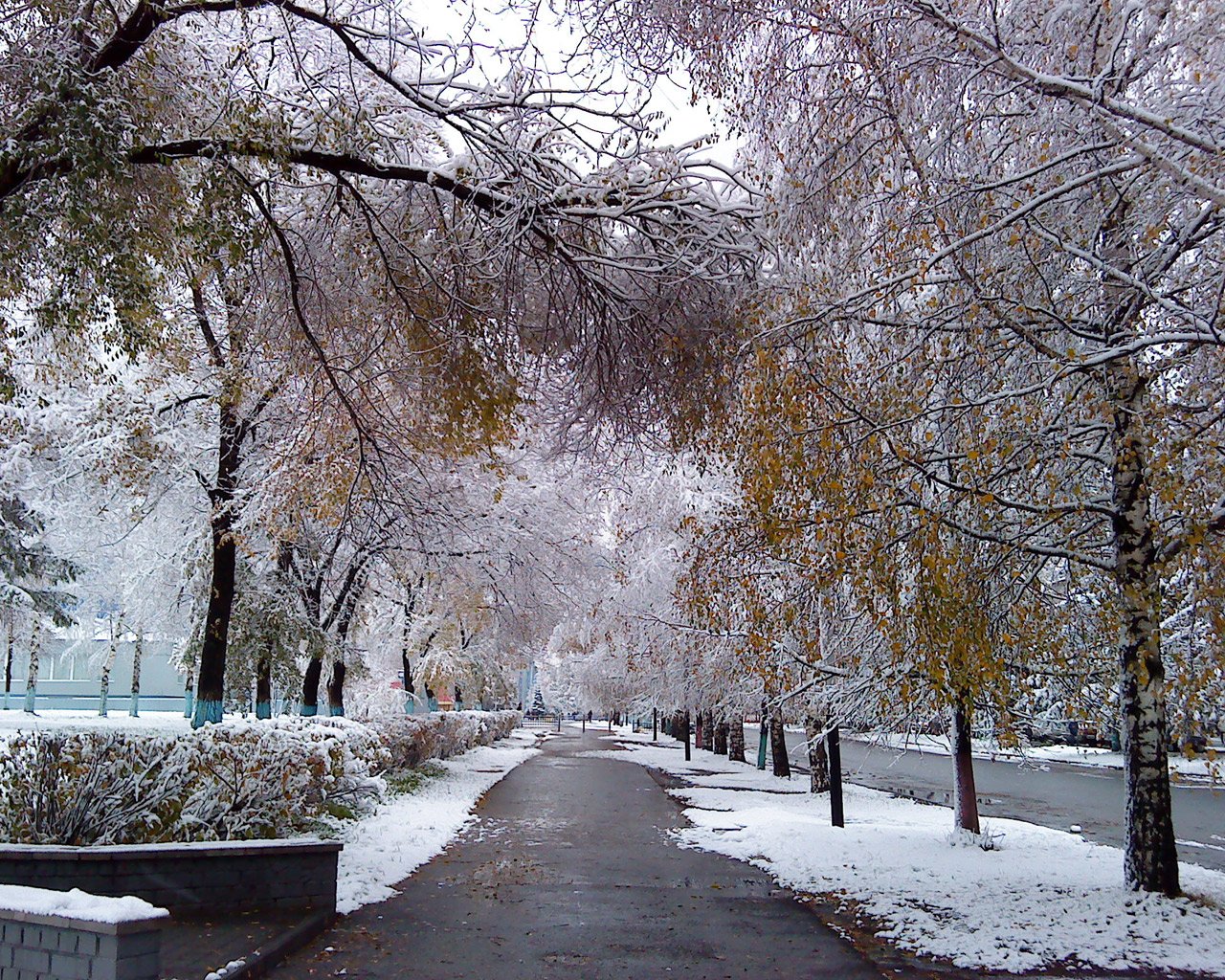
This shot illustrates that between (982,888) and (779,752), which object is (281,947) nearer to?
(982,888)

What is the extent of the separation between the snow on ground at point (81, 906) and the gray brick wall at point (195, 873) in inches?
102

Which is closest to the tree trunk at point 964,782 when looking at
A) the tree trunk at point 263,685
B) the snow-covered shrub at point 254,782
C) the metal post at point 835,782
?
the metal post at point 835,782

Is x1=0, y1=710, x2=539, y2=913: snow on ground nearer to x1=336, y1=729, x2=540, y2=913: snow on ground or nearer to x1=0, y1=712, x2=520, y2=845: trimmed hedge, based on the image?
x1=336, y1=729, x2=540, y2=913: snow on ground

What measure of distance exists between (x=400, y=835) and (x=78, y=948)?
930 centimetres

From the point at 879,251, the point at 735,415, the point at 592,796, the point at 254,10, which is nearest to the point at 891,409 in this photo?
the point at 879,251

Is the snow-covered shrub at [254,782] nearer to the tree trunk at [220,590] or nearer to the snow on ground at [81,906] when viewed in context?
the snow on ground at [81,906]

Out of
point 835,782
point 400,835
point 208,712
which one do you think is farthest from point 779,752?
point 208,712

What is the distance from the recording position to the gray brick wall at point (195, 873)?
24.7ft

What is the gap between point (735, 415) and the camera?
9414mm

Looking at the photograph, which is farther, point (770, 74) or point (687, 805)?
point (687, 805)

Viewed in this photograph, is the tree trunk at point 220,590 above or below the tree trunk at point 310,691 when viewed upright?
above

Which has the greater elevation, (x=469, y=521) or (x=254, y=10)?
(x=254, y=10)

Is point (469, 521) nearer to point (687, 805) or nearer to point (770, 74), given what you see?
point (687, 805)

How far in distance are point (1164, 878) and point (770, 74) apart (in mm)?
7759
